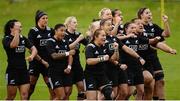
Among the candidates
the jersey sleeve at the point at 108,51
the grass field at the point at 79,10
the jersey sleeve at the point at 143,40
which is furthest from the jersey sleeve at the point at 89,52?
the grass field at the point at 79,10

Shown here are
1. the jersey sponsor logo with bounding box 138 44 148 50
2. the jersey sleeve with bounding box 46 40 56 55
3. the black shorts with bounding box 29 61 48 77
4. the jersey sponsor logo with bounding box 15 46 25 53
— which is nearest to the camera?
the jersey sponsor logo with bounding box 15 46 25 53

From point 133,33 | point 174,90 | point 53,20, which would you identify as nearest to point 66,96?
point 133,33

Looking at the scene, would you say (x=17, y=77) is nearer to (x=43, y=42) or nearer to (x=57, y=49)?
(x=57, y=49)

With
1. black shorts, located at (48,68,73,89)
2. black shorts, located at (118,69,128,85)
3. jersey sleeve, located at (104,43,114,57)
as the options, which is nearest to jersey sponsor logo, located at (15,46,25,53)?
black shorts, located at (48,68,73,89)

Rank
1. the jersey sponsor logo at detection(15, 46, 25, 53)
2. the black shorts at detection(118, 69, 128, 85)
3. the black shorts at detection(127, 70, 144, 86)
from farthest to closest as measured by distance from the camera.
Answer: the black shorts at detection(127, 70, 144, 86)
the black shorts at detection(118, 69, 128, 85)
the jersey sponsor logo at detection(15, 46, 25, 53)

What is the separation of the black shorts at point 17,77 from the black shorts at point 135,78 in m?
2.62

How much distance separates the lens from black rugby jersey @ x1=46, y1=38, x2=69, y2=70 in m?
18.9

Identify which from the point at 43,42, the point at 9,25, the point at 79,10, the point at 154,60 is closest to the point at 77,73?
the point at 43,42

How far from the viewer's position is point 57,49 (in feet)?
62.2

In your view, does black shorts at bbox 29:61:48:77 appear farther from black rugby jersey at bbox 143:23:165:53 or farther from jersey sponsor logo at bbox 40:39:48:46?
black rugby jersey at bbox 143:23:165:53

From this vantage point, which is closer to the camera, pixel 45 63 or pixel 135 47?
pixel 45 63

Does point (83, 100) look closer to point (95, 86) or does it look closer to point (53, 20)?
point (95, 86)

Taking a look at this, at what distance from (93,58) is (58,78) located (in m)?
1.23

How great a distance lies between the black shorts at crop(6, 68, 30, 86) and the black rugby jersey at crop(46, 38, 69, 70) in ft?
2.29
